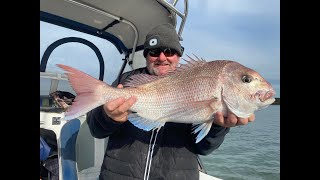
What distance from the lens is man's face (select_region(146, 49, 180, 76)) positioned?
2164mm

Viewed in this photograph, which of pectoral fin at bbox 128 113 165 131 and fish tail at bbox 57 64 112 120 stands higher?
fish tail at bbox 57 64 112 120

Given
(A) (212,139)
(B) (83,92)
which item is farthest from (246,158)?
(B) (83,92)

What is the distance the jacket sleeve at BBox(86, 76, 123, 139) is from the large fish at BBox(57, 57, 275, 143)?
0.15 meters

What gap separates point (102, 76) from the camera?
429cm

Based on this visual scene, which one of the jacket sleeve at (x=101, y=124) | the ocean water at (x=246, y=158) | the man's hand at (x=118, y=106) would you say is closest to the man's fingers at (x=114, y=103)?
the man's hand at (x=118, y=106)

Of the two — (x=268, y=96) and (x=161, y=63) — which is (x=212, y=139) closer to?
(x=268, y=96)

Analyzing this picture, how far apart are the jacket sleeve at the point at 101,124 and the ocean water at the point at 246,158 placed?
4207mm

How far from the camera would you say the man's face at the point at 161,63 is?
216cm

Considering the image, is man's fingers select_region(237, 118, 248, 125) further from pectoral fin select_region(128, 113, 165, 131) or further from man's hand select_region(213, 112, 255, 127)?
pectoral fin select_region(128, 113, 165, 131)

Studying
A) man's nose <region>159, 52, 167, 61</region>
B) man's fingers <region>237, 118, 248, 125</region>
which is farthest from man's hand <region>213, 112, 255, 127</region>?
man's nose <region>159, 52, 167, 61</region>

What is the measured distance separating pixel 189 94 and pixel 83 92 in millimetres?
646

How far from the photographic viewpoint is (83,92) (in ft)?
5.63

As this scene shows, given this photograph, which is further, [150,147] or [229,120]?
[150,147]
